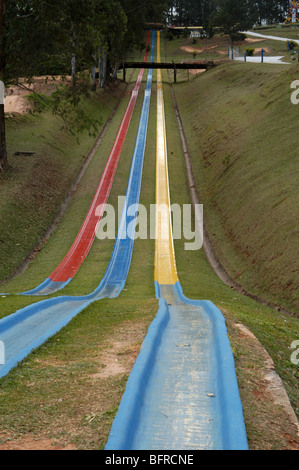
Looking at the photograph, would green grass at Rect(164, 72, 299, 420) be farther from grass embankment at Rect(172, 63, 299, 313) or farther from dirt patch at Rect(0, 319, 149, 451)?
dirt patch at Rect(0, 319, 149, 451)

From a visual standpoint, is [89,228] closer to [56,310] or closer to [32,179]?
[32,179]

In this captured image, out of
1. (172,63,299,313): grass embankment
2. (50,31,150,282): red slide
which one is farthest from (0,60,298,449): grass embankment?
(50,31,150,282): red slide

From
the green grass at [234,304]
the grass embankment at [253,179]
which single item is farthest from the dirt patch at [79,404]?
the grass embankment at [253,179]

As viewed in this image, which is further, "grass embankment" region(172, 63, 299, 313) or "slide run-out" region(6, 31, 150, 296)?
"grass embankment" region(172, 63, 299, 313)

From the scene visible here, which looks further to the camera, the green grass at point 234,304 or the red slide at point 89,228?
the red slide at point 89,228

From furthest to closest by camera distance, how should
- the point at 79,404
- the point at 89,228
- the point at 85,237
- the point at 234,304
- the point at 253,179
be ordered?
the point at 253,179, the point at 89,228, the point at 85,237, the point at 234,304, the point at 79,404

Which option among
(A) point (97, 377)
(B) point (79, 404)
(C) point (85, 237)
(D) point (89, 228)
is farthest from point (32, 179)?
(B) point (79, 404)

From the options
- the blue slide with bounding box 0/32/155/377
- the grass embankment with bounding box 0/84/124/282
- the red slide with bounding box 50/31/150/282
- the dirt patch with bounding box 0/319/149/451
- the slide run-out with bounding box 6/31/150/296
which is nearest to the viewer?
the dirt patch with bounding box 0/319/149/451

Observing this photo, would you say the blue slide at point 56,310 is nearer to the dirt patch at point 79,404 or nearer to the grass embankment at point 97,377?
the grass embankment at point 97,377

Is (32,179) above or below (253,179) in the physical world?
below

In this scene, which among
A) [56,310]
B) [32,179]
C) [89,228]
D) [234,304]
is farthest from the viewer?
[32,179]
